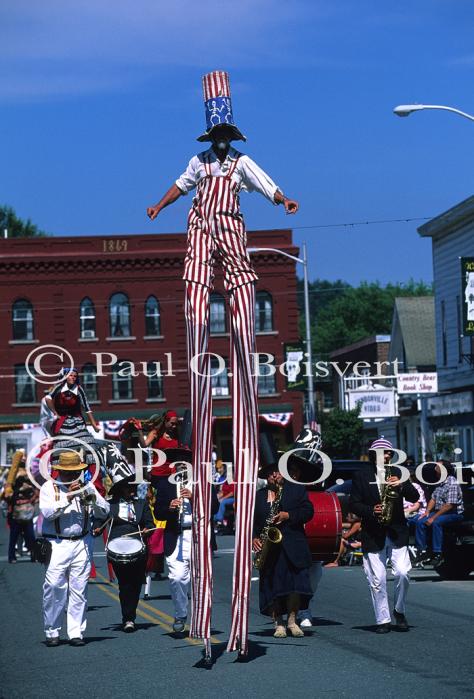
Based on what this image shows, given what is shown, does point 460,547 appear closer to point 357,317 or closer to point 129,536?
point 129,536

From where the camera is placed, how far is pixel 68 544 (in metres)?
13.6

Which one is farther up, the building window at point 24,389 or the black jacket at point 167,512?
the building window at point 24,389

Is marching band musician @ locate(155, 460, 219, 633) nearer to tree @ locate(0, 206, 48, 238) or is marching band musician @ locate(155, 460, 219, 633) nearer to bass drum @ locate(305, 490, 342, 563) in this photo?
bass drum @ locate(305, 490, 342, 563)

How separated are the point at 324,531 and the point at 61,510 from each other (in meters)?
3.32

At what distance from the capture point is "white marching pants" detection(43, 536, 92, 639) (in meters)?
13.5

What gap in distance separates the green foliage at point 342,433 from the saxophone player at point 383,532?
128 feet

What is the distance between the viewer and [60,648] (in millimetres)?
13516

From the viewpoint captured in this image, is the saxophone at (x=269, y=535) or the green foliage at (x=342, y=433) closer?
the saxophone at (x=269, y=535)

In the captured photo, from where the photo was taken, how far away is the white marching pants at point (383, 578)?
556 inches

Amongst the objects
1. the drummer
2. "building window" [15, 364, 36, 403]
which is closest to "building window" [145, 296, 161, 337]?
"building window" [15, 364, 36, 403]

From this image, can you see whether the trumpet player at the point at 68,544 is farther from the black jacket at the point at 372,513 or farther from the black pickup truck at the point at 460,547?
the black pickup truck at the point at 460,547

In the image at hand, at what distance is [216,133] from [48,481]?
159 inches

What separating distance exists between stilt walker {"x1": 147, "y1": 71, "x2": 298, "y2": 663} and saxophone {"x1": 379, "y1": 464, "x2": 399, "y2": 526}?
2.94 m

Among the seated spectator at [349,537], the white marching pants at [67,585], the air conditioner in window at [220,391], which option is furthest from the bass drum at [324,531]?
the air conditioner in window at [220,391]
